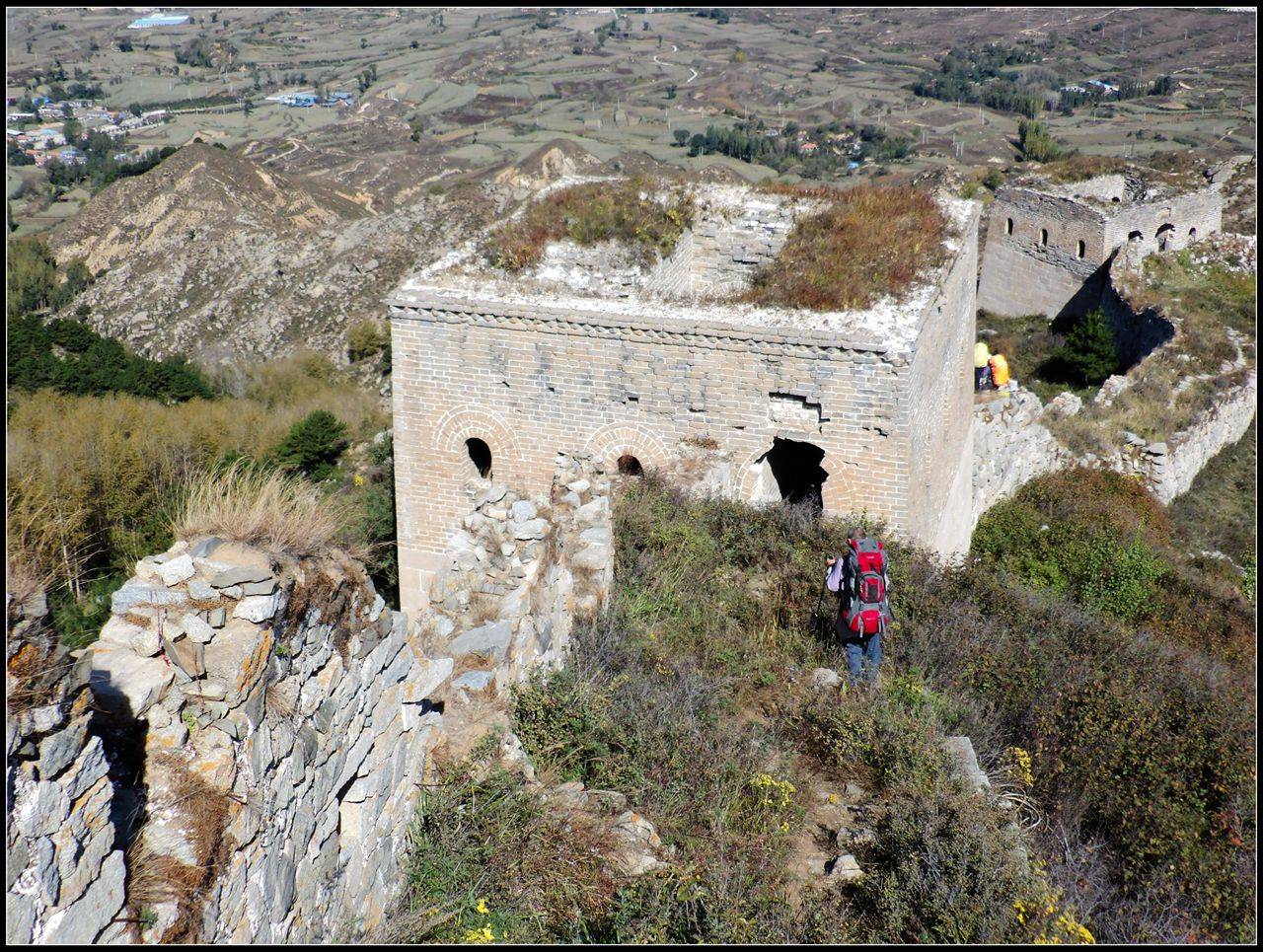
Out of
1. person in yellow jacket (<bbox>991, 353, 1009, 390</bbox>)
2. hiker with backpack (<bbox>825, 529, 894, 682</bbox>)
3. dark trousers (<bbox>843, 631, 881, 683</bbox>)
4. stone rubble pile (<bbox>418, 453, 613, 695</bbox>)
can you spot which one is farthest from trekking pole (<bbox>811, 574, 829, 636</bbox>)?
person in yellow jacket (<bbox>991, 353, 1009, 390</bbox>)

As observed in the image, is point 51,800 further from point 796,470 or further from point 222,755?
point 796,470

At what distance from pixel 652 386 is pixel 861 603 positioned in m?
3.74

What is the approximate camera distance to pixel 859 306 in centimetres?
961

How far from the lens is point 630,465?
1049 centimetres

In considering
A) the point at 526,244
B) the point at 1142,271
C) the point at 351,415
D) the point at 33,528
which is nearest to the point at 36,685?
the point at 33,528

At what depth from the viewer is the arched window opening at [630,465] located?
1037 cm

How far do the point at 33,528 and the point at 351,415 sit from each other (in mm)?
14634

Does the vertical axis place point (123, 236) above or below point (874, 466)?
below

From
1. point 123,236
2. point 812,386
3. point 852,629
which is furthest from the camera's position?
point 123,236

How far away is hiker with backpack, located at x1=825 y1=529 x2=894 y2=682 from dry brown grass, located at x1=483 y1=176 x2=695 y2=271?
4.58 meters

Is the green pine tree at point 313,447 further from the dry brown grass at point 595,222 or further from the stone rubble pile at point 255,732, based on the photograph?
the stone rubble pile at point 255,732

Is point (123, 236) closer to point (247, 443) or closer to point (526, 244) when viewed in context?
point (247, 443)

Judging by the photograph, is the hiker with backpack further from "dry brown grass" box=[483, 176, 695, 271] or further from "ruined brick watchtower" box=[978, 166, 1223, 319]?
"ruined brick watchtower" box=[978, 166, 1223, 319]

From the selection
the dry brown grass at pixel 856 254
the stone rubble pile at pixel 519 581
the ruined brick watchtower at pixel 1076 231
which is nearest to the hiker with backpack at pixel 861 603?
the stone rubble pile at pixel 519 581
